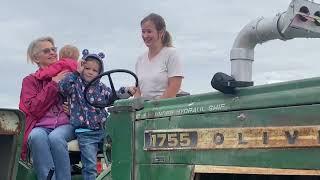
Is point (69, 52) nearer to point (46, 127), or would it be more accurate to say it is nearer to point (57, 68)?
point (57, 68)

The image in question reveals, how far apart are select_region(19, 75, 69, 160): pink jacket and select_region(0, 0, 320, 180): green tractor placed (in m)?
1.25

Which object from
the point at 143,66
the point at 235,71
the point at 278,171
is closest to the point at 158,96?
the point at 143,66

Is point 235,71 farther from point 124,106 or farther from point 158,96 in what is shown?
point 158,96

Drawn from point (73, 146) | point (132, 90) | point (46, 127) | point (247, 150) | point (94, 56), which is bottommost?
point (73, 146)

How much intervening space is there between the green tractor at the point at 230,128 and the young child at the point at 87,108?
0.93 meters

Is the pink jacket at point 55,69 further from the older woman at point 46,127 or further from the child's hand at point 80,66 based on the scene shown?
the child's hand at point 80,66

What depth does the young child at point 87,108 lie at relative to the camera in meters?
5.05

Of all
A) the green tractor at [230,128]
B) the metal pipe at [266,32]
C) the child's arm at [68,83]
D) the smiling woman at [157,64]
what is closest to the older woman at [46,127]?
the child's arm at [68,83]

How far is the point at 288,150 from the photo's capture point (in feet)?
9.00

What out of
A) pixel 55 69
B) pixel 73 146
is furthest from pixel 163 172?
pixel 55 69

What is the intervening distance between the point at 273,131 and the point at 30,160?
3156 millimetres

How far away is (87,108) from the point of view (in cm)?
516

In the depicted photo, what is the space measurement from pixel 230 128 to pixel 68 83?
236 cm

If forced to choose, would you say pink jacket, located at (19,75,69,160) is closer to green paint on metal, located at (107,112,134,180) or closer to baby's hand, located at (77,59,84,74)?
baby's hand, located at (77,59,84,74)
